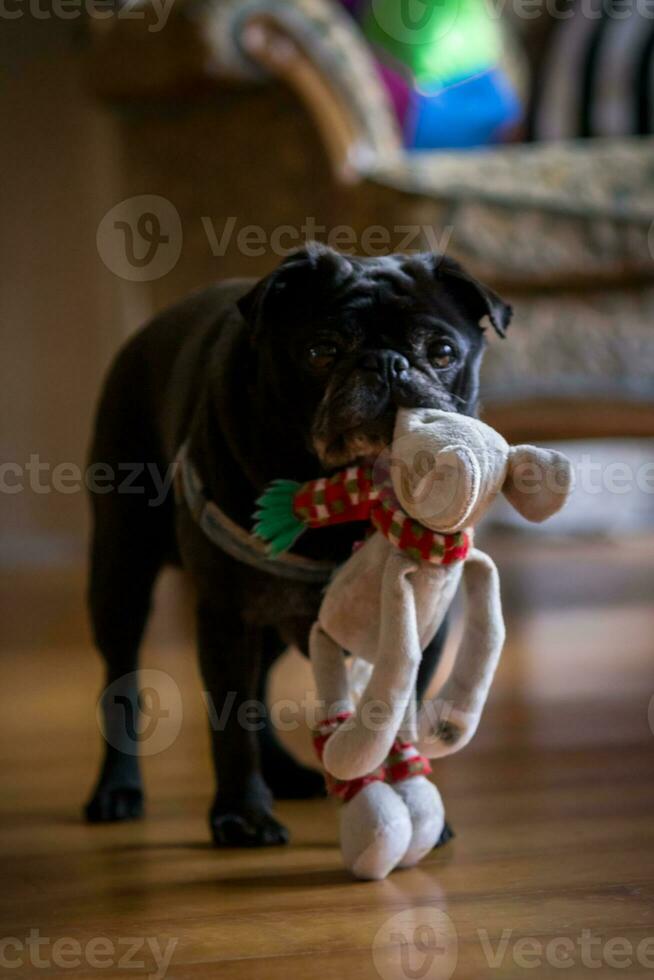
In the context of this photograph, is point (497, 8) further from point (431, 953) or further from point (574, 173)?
point (431, 953)

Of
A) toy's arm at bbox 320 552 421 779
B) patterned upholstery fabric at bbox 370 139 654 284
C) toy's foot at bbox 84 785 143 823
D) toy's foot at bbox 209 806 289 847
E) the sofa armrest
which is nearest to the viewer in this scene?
toy's arm at bbox 320 552 421 779

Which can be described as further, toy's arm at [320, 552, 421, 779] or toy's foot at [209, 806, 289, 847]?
toy's foot at [209, 806, 289, 847]

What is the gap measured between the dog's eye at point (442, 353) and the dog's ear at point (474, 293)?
2.1 inches

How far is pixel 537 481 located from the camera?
3.19 feet

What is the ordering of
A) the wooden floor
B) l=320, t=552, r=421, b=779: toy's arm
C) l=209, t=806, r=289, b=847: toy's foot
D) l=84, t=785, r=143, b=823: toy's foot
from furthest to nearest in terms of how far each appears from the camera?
l=84, t=785, r=143, b=823: toy's foot → l=209, t=806, r=289, b=847: toy's foot → l=320, t=552, r=421, b=779: toy's arm → the wooden floor

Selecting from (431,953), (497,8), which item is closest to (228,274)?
(497,8)

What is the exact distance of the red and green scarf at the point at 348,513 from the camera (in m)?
1.02

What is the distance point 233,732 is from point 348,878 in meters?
0.20

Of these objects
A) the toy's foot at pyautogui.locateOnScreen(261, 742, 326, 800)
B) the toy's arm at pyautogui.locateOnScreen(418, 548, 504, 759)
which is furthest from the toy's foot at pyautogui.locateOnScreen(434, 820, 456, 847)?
the toy's foot at pyautogui.locateOnScreen(261, 742, 326, 800)

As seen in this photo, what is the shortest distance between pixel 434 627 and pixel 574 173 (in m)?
1.28

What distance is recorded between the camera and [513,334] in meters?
2.15

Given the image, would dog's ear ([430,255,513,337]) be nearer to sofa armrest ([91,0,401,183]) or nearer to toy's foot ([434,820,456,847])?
toy's foot ([434,820,456,847])

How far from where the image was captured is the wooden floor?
88cm

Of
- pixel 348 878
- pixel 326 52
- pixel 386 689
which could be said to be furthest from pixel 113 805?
pixel 326 52
